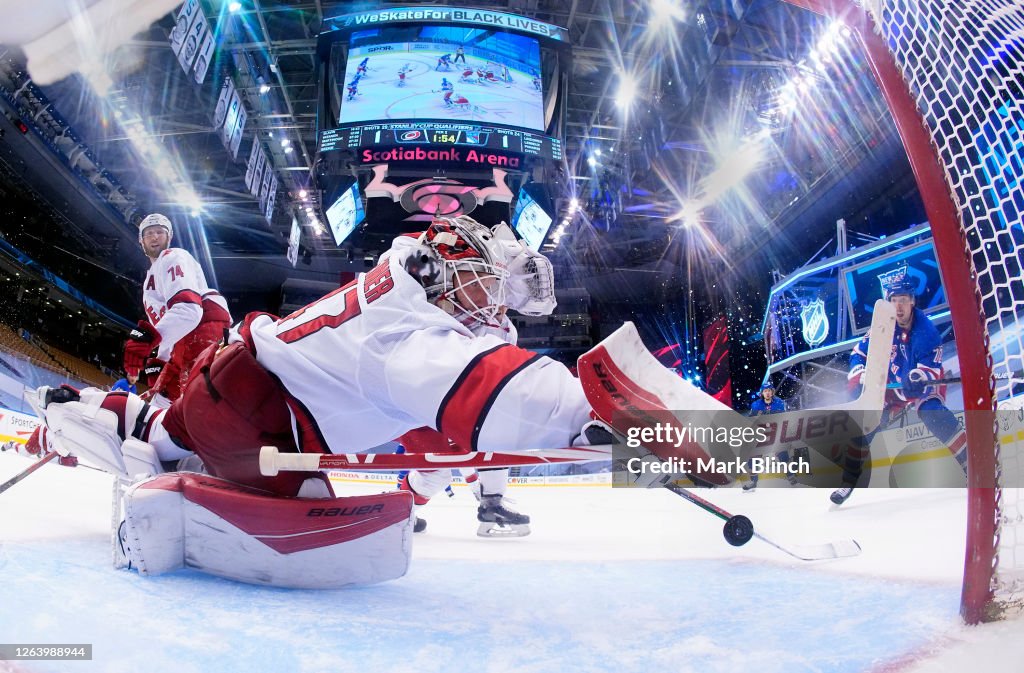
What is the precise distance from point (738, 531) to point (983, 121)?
3.42 feet

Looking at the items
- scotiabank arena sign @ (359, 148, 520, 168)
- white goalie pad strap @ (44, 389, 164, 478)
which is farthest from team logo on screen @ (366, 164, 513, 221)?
white goalie pad strap @ (44, 389, 164, 478)

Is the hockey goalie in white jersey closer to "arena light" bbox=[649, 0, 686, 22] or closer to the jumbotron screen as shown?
the jumbotron screen

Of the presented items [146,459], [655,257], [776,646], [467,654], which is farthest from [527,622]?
[655,257]

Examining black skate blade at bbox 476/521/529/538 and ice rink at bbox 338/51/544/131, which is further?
ice rink at bbox 338/51/544/131

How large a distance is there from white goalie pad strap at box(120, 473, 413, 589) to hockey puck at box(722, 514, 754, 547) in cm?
81

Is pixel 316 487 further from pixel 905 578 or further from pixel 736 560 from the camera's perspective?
pixel 905 578

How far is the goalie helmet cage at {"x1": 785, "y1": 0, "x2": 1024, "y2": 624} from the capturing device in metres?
0.86

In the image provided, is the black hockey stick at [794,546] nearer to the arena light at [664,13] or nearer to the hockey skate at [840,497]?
the hockey skate at [840,497]

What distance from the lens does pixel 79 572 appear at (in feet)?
3.79

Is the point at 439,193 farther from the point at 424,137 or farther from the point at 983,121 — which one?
the point at 983,121

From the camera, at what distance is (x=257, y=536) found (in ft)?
4.03

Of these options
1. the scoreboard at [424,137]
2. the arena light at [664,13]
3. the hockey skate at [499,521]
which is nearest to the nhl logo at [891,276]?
the arena light at [664,13]

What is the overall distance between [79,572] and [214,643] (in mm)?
562

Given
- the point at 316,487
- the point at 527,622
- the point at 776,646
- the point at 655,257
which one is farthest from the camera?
the point at 655,257
